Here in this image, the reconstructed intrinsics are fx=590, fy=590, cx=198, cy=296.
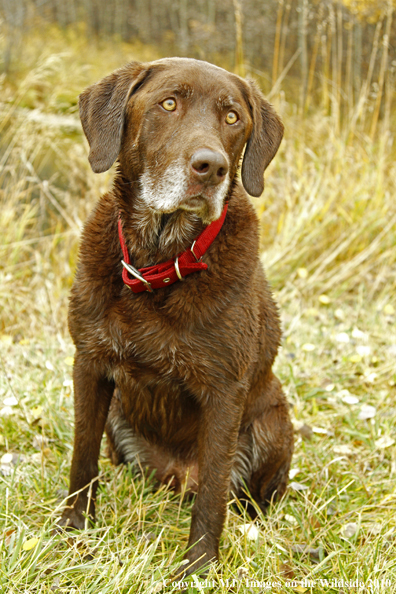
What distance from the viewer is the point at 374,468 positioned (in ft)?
10.1

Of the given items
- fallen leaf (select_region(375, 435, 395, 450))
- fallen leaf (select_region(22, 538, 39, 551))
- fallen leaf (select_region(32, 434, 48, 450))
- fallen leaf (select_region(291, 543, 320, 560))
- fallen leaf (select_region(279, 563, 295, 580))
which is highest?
fallen leaf (select_region(22, 538, 39, 551))

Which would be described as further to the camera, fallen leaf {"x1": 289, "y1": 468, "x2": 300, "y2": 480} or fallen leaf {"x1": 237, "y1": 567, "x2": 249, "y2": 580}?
fallen leaf {"x1": 289, "y1": 468, "x2": 300, "y2": 480}

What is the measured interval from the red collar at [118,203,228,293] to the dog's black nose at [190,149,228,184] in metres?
0.26

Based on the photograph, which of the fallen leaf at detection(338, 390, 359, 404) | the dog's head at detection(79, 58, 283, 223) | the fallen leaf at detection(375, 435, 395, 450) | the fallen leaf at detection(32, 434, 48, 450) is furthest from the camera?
the fallen leaf at detection(338, 390, 359, 404)

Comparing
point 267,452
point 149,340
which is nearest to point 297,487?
point 267,452

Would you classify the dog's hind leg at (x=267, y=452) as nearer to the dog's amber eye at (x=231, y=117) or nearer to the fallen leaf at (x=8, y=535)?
the fallen leaf at (x=8, y=535)

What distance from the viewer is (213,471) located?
2.30 m

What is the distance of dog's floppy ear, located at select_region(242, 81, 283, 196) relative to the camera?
250cm

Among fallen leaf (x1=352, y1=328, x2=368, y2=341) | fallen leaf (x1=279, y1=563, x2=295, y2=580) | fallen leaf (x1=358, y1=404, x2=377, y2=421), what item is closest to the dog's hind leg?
fallen leaf (x1=279, y1=563, x2=295, y2=580)

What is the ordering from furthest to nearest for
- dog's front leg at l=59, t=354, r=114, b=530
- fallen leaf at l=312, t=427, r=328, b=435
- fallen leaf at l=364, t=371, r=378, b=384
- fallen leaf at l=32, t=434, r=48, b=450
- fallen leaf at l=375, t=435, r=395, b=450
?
fallen leaf at l=364, t=371, r=378, b=384 < fallen leaf at l=312, t=427, r=328, b=435 < fallen leaf at l=375, t=435, r=395, b=450 < fallen leaf at l=32, t=434, r=48, b=450 < dog's front leg at l=59, t=354, r=114, b=530

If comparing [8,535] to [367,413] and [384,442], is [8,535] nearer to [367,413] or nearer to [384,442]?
[384,442]

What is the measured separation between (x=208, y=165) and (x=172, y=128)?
0.89 feet

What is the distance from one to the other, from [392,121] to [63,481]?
4.59 metres

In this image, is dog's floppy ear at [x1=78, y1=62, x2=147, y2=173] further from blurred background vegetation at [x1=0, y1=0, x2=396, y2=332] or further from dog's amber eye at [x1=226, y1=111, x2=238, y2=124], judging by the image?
blurred background vegetation at [x1=0, y1=0, x2=396, y2=332]
